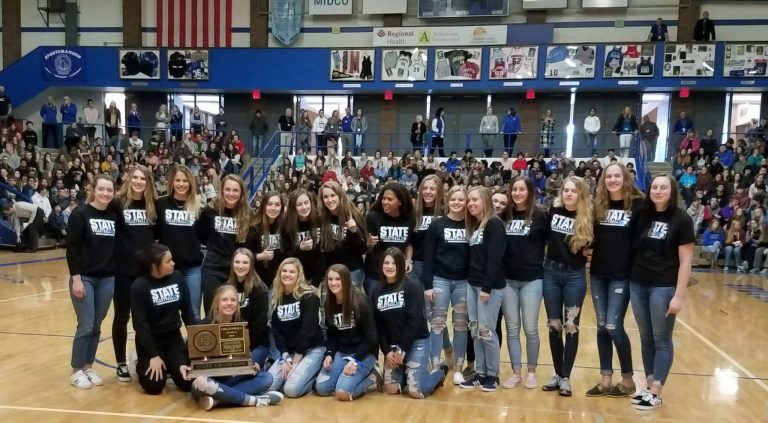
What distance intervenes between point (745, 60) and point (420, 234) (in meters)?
17.5

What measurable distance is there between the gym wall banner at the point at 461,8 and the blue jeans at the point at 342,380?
58.1 feet

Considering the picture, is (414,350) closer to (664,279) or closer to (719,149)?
(664,279)

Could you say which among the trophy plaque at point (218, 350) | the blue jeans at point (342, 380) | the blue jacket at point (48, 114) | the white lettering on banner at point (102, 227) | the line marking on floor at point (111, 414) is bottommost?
the line marking on floor at point (111, 414)

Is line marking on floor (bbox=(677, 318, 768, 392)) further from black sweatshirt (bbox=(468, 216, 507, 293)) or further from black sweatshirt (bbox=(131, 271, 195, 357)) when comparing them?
black sweatshirt (bbox=(131, 271, 195, 357))

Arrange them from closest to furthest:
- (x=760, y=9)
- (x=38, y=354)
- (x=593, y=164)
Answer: (x=38, y=354) < (x=593, y=164) < (x=760, y=9)

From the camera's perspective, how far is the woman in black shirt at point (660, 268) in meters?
4.36

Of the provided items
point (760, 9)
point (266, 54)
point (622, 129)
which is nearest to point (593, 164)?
point (622, 129)

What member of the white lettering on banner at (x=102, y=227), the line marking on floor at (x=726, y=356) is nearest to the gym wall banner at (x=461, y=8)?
the line marking on floor at (x=726, y=356)

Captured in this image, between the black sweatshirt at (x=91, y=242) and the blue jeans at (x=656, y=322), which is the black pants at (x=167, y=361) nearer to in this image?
the black sweatshirt at (x=91, y=242)

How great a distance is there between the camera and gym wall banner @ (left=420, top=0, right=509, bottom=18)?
791 inches

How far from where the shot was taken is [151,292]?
4.62 m

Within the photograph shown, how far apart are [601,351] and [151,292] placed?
145 inches

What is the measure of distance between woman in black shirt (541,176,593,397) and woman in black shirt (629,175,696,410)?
0.40m

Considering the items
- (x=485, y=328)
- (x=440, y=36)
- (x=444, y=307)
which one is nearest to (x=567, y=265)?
(x=485, y=328)
